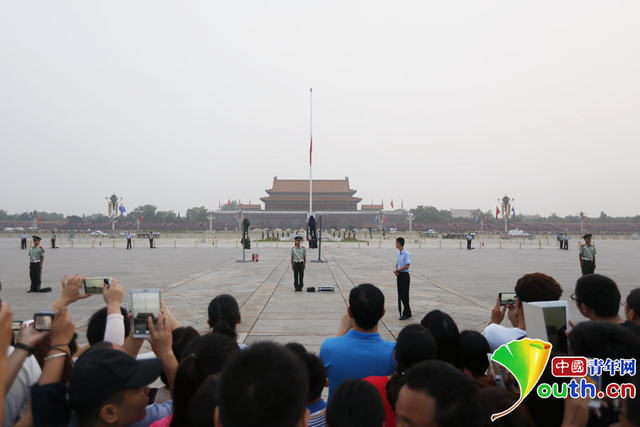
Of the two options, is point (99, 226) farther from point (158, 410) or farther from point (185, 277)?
point (158, 410)

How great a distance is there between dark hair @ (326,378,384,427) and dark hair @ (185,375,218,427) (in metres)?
0.51

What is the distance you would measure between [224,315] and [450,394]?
6.34 feet

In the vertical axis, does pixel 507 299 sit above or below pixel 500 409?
above

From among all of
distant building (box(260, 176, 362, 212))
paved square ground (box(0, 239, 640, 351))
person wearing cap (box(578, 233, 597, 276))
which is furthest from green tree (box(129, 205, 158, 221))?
person wearing cap (box(578, 233, 597, 276))

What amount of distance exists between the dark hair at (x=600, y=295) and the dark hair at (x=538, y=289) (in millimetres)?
159

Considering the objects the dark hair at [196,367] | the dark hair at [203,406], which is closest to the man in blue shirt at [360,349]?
the dark hair at [196,367]

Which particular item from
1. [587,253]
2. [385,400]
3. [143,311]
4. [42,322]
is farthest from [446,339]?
[587,253]

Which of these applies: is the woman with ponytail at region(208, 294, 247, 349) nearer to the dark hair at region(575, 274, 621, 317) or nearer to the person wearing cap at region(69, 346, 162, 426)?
the person wearing cap at region(69, 346, 162, 426)

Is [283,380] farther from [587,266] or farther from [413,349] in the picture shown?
[587,266]

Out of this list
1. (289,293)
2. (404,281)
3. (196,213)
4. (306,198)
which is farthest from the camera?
(196,213)

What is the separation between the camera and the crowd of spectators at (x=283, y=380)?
1.30m

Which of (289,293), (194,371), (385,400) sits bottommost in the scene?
(289,293)

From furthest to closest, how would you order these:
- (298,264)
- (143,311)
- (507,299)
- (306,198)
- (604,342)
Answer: (306,198)
(298,264)
(507,299)
(143,311)
(604,342)

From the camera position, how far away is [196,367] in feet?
6.30
